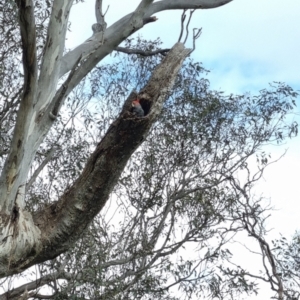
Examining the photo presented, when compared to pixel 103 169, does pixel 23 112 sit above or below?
above

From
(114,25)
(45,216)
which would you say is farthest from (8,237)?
(114,25)

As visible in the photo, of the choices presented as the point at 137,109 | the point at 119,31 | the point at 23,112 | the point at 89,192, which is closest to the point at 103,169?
the point at 89,192

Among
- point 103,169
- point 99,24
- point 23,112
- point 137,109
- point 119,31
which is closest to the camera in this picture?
point 137,109

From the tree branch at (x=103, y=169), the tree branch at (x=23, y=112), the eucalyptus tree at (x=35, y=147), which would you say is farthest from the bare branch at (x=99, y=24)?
the tree branch at (x=103, y=169)

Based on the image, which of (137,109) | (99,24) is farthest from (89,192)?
(99,24)

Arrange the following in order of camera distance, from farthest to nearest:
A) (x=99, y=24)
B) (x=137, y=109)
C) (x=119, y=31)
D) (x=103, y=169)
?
(x=99, y=24), (x=119, y=31), (x=103, y=169), (x=137, y=109)

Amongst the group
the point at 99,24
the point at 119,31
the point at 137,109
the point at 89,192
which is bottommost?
the point at 89,192

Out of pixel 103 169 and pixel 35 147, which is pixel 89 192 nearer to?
pixel 103 169

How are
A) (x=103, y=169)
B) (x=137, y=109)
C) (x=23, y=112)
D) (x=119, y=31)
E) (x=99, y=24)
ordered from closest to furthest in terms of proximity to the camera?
(x=137, y=109), (x=103, y=169), (x=23, y=112), (x=119, y=31), (x=99, y=24)

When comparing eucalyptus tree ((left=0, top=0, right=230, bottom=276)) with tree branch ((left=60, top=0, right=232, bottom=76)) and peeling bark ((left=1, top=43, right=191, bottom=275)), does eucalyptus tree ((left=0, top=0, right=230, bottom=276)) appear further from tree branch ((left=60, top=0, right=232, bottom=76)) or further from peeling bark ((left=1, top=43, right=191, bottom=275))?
tree branch ((left=60, top=0, right=232, bottom=76))

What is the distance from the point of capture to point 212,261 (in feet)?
23.9

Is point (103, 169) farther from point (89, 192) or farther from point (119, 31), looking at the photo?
point (119, 31)

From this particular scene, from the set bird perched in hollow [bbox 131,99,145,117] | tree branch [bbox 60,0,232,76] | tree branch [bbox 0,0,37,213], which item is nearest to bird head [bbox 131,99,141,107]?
bird perched in hollow [bbox 131,99,145,117]

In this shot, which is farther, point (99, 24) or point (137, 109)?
point (99, 24)
